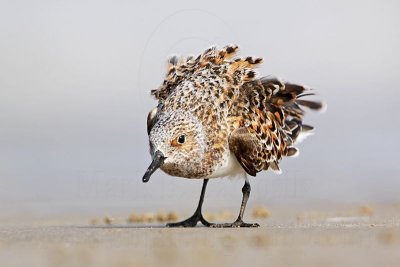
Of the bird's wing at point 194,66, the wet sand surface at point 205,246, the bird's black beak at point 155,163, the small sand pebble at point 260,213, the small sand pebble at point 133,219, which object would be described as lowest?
the small sand pebble at point 133,219

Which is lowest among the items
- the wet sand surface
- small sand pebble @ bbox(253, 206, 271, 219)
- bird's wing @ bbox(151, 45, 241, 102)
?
small sand pebble @ bbox(253, 206, 271, 219)

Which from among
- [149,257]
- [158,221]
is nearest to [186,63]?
[158,221]

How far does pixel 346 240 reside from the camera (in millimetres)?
10477

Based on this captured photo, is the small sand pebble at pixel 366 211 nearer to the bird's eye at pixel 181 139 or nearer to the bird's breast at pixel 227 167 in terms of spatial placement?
the bird's breast at pixel 227 167

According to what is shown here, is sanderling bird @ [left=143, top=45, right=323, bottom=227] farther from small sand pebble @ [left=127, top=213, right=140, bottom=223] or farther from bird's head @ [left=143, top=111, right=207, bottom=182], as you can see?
small sand pebble @ [left=127, top=213, right=140, bottom=223]

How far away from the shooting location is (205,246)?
9.98m

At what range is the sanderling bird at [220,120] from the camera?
40.1 ft

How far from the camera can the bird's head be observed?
11.9m

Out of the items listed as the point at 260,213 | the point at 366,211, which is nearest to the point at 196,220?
the point at 260,213

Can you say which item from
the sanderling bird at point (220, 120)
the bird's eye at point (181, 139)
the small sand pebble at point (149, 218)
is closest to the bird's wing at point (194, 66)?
the sanderling bird at point (220, 120)

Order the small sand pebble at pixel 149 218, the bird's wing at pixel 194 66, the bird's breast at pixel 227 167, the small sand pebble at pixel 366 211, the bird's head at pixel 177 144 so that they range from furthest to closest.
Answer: the small sand pebble at pixel 366 211 → the small sand pebble at pixel 149 218 → the bird's wing at pixel 194 66 → the bird's breast at pixel 227 167 → the bird's head at pixel 177 144

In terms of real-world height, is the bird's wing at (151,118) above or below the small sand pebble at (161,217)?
above

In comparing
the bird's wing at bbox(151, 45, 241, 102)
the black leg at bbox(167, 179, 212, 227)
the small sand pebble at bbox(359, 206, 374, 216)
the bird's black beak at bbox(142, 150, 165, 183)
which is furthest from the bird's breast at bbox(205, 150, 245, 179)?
the small sand pebble at bbox(359, 206, 374, 216)

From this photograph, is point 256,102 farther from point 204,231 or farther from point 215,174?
point 204,231
